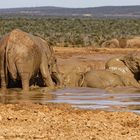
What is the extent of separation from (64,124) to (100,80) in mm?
9736

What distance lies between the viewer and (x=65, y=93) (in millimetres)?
18453

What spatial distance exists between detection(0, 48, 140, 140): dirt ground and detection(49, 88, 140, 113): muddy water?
41.7 inches

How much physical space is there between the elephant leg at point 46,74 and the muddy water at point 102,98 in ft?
1.97

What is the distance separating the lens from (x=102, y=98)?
664 inches

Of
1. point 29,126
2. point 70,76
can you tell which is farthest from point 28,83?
point 29,126

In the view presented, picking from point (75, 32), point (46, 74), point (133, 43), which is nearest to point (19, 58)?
point (46, 74)

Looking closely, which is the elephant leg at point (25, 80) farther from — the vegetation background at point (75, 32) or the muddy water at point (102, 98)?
the vegetation background at point (75, 32)

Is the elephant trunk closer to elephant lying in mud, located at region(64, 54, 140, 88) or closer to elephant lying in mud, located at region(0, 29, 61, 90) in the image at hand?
elephant lying in mud, located at region(64, 54, 140, 88)

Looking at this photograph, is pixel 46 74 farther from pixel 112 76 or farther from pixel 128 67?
pixel 128 67

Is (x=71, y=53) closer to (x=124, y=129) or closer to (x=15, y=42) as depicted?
(x=15, y=42)

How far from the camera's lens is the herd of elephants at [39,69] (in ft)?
61.6

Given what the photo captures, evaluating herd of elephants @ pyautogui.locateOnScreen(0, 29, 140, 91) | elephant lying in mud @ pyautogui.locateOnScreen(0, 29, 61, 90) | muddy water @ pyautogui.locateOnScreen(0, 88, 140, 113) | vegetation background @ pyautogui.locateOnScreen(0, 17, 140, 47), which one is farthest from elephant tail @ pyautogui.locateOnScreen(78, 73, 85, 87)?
vegetation background @ pyautogui.locateOnScreen(0, 17, 140, 47)

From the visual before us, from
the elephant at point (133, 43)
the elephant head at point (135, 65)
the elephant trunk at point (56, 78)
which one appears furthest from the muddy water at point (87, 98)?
the elephant at point (133, 43)

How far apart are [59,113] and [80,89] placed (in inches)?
280
